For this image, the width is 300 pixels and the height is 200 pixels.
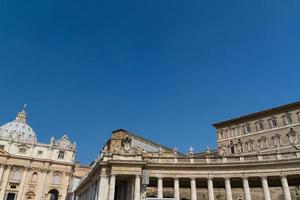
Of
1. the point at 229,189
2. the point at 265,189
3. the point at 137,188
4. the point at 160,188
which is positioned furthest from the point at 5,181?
the point at 265,189

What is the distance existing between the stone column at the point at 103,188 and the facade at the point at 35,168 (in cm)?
6486

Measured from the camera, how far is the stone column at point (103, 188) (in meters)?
38.0

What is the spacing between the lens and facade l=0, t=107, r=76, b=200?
300 ft

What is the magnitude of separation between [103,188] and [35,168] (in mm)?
68015

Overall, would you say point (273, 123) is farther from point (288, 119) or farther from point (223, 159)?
point (223, 159)

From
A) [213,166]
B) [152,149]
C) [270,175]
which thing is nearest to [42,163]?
[152,149]

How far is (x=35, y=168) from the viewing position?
96062mm

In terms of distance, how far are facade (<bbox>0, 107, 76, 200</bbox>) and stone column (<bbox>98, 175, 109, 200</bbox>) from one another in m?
64.9

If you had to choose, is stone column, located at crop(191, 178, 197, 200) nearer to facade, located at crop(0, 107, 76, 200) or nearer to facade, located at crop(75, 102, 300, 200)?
facade, located at crop(75, 102, 300, 200)

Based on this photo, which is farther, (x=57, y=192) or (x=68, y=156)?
(x=68, y=156)

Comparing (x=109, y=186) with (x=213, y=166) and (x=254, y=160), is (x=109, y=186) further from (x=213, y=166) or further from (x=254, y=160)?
(x=254, y=160)

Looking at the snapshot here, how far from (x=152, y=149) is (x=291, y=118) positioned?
42497mm

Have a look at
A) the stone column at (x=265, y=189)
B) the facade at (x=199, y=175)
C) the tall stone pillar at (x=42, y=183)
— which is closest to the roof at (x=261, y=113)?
the facade at (x=199, y=175)

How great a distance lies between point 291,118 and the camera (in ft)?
206
